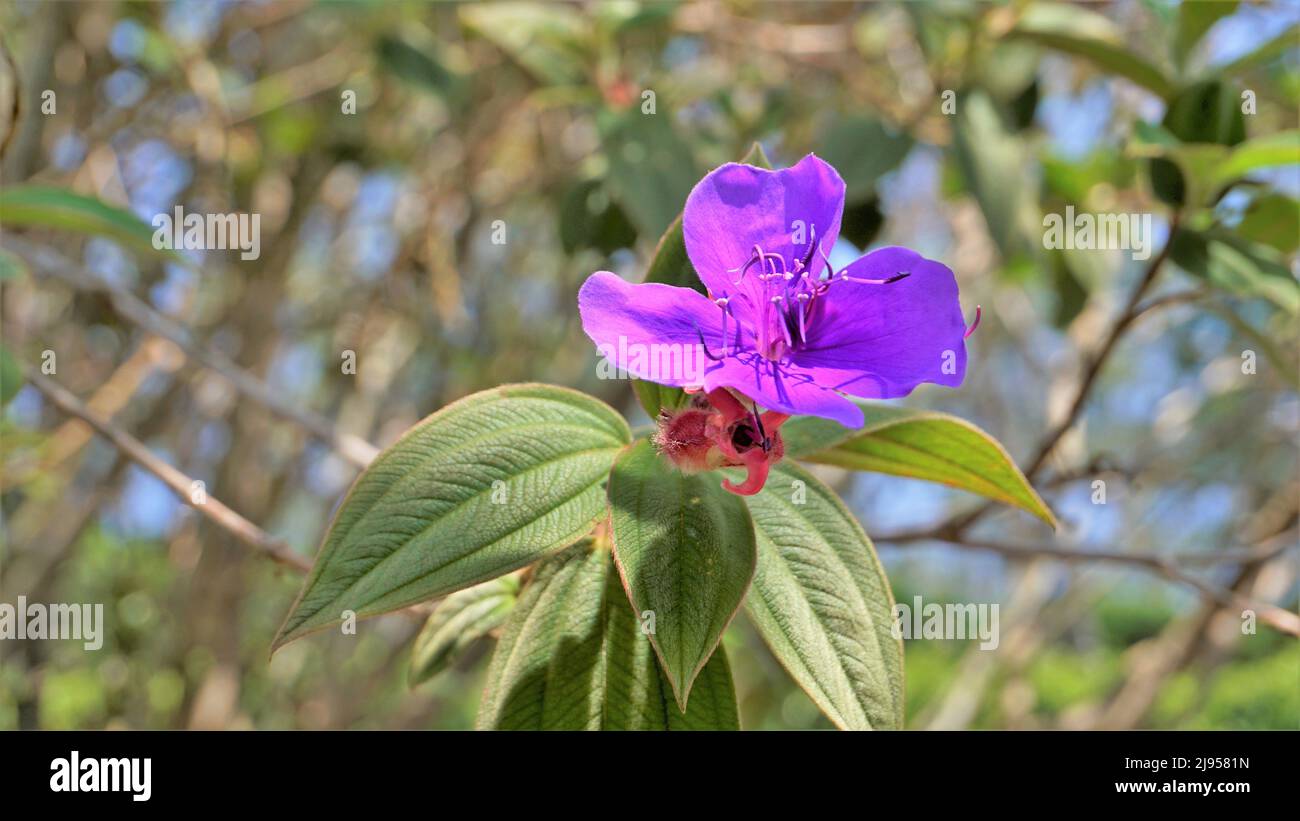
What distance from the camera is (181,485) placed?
37.6 inches

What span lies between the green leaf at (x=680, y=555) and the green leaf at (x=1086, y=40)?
85 centimetres

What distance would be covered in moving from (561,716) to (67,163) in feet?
5.94

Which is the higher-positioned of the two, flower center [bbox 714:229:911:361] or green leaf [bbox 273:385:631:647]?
flower center [bbox 714:229:911:361]

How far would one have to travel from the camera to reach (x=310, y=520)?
262 centimetres

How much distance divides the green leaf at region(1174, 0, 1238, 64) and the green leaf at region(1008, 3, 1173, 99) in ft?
0.11

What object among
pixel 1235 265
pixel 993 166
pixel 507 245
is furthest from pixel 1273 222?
pixel 507 245

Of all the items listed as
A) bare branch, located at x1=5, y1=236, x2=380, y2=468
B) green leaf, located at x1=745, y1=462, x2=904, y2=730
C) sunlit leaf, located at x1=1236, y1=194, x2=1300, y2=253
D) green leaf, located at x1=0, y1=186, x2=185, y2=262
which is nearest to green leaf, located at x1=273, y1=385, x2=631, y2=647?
green leaf, located at x1=745, y1=462, x2=904, y2=730

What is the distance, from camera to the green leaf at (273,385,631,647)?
1.94 ft

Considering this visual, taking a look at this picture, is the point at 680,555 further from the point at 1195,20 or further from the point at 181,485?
the point at 1195,20

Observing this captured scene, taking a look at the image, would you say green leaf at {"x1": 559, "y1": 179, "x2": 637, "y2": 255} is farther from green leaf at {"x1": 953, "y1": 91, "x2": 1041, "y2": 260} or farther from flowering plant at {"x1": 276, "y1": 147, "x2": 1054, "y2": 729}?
flowering plant at {"x1": 276, "y1": 147, "x2": 1054, "y2": 729}

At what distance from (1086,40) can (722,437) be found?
0.91 meters

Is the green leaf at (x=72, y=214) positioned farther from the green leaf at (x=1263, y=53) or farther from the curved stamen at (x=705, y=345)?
the green leaf at (x=1263, y=53)

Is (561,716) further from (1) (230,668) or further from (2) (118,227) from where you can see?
(1) (230,668)

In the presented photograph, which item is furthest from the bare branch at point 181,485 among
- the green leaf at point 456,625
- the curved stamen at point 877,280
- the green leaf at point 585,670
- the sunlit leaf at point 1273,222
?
the sunlit leaf at point 1273,222
